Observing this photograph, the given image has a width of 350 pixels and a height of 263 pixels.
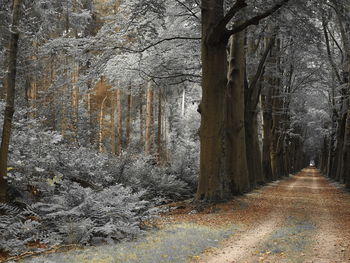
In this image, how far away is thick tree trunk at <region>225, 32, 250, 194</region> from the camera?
1593 centimetres

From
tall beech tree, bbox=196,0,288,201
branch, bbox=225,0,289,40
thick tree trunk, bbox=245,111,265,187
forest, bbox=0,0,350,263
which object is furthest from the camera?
thick tree trunk, bbox=245,111,265,187

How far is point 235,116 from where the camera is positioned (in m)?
16.0

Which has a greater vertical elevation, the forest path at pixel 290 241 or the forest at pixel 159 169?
the forest at pixel 159 169

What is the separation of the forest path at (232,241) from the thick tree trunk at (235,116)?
450 cm

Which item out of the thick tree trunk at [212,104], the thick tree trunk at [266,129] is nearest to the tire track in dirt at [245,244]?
the thick tree trunk at [212,104]

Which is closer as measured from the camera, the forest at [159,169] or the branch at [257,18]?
the forest at [159,169]

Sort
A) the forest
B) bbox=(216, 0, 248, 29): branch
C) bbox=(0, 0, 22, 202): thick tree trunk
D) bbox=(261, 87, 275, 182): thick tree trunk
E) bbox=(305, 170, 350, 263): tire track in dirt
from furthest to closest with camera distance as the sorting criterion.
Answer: bbox=(261, 87, 275, 182): thick tree trunk, bbox=(216, 0, 248, 29): branch, bbox=(0, 0, 22, 202): thick tree trunk, the forest, bbox=(305, 170, 350, 263): tire track in dirt

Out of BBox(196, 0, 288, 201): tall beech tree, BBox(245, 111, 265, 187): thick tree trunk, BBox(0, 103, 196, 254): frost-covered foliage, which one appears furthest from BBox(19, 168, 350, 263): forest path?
BBox(245, 111, 265, 187): thick tree trunk

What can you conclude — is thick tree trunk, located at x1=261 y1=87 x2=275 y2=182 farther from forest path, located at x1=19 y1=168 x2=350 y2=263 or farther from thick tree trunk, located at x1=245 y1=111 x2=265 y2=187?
forest path, located at x1=19 y1=168 x2=350 y2=263

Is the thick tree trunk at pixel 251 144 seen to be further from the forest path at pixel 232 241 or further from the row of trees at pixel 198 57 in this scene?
the forest path at pixel 232 241

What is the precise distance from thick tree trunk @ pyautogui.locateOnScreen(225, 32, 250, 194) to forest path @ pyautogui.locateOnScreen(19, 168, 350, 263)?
4.50 m

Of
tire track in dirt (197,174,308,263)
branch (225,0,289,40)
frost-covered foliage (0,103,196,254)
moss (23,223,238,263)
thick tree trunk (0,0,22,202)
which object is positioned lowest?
tire track in dirt (197,174,308,263)

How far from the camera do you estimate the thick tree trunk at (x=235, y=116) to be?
15930 millimetres

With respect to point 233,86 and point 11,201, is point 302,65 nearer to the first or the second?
point 233,86
